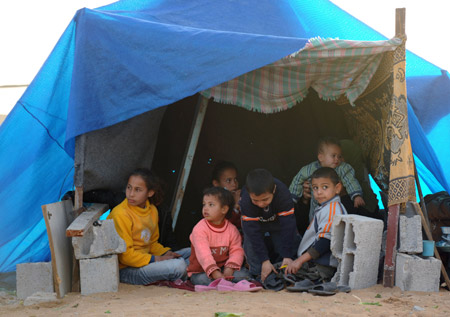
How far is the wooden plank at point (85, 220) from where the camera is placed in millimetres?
3623

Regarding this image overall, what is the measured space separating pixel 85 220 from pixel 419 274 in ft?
7.98

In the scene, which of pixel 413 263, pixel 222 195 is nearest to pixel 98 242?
pixel 222 195

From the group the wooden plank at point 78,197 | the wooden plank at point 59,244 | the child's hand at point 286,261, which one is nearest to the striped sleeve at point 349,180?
the child's hand at point 286,261

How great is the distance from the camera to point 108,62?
397 centimetres

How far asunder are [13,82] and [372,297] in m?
Answer: 13.0

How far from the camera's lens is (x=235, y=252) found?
4289 mm

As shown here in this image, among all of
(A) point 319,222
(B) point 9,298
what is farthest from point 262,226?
(B) point 9,298

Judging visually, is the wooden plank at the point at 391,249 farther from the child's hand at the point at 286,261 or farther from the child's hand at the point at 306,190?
the child's hand at the point at 306,190

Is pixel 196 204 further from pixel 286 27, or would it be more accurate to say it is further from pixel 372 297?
pixel 372 297

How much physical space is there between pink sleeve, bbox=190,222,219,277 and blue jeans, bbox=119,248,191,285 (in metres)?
0.23

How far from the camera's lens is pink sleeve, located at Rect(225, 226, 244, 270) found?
420 centimetres

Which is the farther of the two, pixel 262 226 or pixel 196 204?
pixel 196 204

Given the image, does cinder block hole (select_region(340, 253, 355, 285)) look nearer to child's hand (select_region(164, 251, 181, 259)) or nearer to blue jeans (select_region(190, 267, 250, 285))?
blue jeans (select_region(190, 267, 250, 285))

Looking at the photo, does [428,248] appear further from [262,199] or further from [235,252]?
[235,252]
